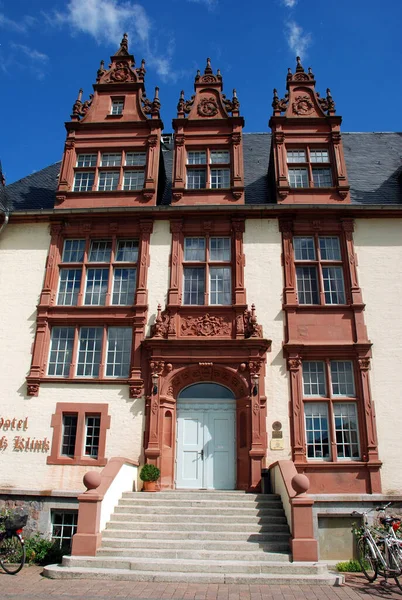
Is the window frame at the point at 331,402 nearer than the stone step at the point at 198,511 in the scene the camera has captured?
No

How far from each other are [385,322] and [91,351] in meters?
8.92

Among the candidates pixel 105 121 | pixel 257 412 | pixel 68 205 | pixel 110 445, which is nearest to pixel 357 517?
pixel 257 412

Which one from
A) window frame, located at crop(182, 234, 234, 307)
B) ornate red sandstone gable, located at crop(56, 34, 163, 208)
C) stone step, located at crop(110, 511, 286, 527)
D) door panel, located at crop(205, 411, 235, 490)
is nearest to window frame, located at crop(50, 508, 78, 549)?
stone step, located at crop(110, 511, 286, 527)

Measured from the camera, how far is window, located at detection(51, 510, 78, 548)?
12.1 meters

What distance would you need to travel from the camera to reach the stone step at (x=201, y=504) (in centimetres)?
1142

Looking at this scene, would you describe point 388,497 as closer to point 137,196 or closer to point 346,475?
point 346,475

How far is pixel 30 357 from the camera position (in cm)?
1457

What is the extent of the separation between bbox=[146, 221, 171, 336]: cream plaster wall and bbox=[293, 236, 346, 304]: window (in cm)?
418

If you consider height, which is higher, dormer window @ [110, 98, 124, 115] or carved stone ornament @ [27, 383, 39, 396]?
dormer window @ [110, 98, 124, 115]

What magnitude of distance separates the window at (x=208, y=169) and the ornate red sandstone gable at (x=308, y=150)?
1.79m

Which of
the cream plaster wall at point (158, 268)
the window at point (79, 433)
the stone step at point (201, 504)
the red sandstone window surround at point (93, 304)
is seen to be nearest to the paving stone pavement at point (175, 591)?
the stone step at point (201, 504)

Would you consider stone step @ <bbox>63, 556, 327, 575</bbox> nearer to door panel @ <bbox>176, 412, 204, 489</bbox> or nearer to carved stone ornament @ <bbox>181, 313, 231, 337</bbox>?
door panel @ <bbox>176, 412, 204, 489</bbox>

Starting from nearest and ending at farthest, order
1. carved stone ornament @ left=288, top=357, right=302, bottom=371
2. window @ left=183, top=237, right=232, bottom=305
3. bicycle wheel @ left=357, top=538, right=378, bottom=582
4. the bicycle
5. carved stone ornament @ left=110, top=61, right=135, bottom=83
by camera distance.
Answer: bicycle wheel @ left=357, top=538, right=378, bottom=582 → the bicycle → carved stone ornament @ left=288, top=357, right=302, bottom=371 → window @ left=183, top=237, right=232, bottom=305 → carved stone ornament @ left=110, top=61, right=135, bottom=83

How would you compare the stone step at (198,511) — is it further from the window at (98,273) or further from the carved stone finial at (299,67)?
the carved stone finial at (299,67)
